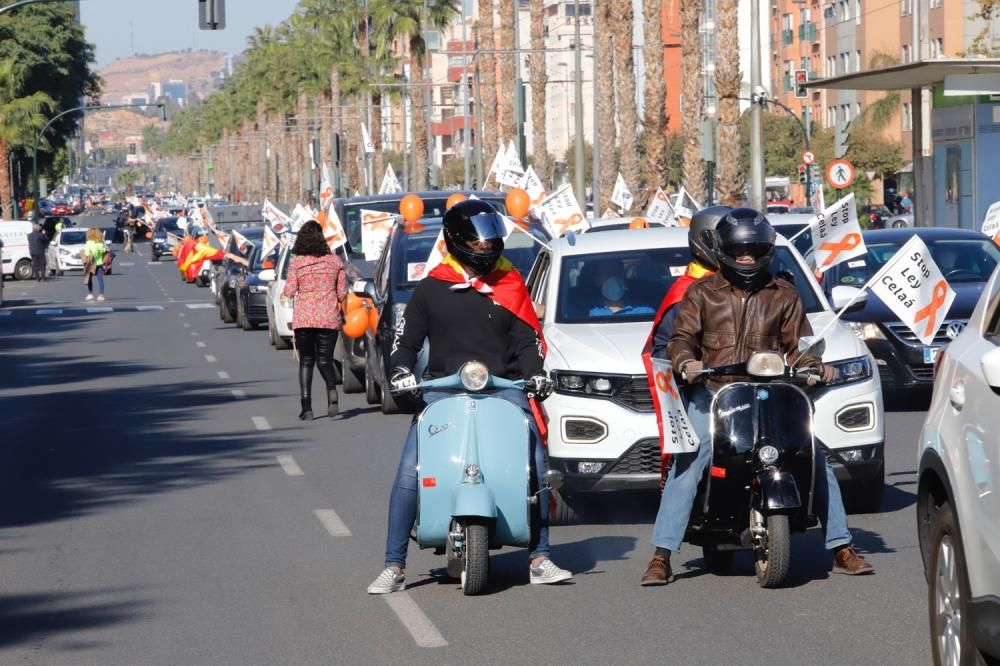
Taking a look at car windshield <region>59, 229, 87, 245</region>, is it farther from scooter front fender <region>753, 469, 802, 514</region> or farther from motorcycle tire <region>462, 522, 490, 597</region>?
scooter front fender <region>753, 469, 802, 514</region>

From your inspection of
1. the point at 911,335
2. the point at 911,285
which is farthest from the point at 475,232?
the point at 911,335

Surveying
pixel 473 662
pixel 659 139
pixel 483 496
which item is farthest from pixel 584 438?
pixel 659 139

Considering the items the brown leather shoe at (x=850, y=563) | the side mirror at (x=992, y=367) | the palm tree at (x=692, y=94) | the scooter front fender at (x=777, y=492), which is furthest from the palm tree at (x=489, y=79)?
the side mirror at (x=992, y=367)

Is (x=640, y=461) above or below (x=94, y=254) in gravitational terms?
below

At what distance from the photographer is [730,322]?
8.84 meters

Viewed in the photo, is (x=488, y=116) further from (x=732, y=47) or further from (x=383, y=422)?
(x=383, y=422)

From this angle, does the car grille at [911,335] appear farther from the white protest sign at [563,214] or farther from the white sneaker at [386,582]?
the white sneaker at [386,582]

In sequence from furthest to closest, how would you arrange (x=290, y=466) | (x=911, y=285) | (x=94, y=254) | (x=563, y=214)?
(x=94, y=254) < (x=563, y=214) < (x=290, y=466) < (x=911, y=285)

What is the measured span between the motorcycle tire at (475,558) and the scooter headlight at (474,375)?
2.04ft

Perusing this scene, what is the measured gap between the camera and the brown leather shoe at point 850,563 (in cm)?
916

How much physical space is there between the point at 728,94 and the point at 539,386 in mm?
30761

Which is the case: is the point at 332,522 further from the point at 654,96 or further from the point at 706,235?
the point at 654,96

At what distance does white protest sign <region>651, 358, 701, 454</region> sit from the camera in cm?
866

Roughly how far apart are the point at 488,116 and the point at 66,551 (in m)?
59.5
